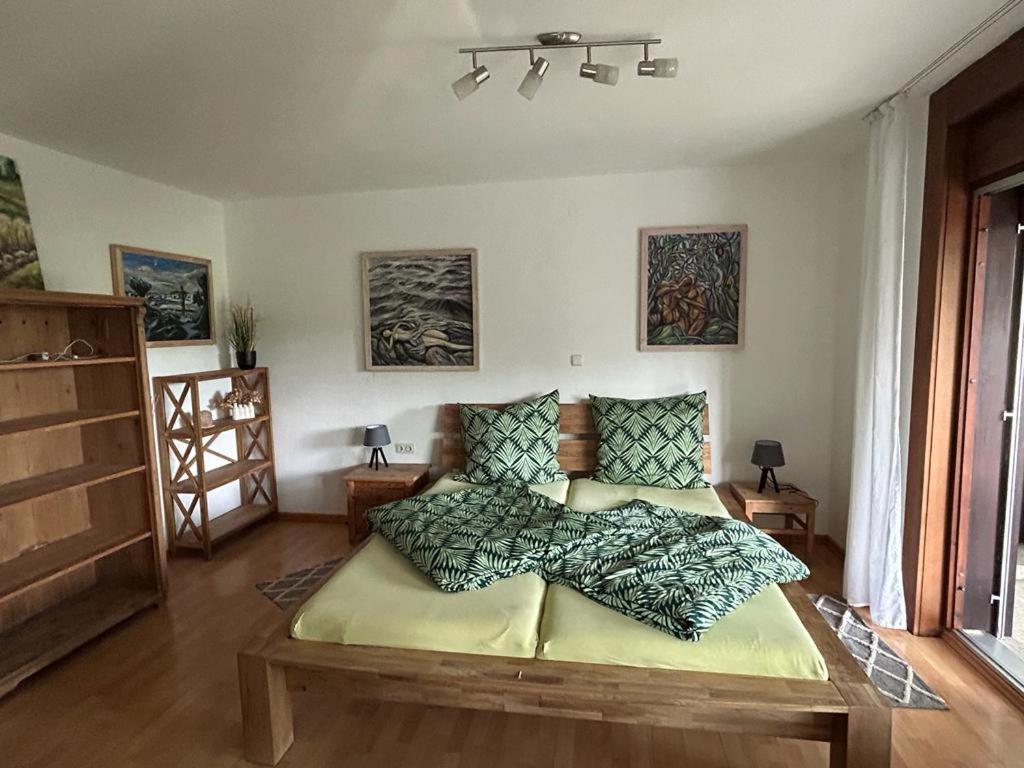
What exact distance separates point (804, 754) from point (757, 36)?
8.41 feet

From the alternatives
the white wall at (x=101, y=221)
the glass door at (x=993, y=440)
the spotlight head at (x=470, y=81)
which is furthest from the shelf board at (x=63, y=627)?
the glass door at (x=993, y=440)

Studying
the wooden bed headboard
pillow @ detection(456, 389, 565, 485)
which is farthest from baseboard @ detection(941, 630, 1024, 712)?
pillow @ detection(456, 389, 565, 485)

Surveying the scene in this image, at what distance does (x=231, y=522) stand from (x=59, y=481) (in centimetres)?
136

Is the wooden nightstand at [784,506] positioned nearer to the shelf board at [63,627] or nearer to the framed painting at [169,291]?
the shelf board at [63,627]

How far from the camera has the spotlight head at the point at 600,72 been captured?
1849mm

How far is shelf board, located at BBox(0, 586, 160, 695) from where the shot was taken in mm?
2181

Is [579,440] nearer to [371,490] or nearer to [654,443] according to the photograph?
[654,443]

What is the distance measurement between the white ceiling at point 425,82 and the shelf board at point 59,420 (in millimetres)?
1413

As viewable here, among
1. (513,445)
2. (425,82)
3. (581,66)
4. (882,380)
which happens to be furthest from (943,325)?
(425,82)

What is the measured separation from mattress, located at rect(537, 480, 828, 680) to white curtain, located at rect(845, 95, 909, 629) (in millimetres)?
1071

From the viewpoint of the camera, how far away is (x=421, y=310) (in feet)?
12.5

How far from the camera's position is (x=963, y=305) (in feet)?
7.41

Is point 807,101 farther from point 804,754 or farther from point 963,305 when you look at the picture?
point 804,754

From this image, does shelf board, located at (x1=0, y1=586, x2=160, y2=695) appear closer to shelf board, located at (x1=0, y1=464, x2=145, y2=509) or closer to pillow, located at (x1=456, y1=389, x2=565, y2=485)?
shelf board, located at (x1=0, y1=464, x2=145, y2=509)
